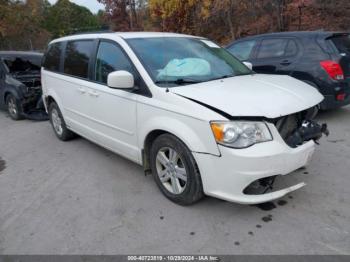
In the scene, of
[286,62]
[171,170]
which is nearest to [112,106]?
[171,170]

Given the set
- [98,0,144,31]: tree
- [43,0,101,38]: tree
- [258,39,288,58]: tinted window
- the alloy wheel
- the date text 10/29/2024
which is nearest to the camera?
the date text 10/29/2024

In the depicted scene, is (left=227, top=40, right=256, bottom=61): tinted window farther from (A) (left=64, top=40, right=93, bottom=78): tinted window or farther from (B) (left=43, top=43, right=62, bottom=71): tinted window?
(B) (left=43, top=43, right=62, bottom=71): tinted window

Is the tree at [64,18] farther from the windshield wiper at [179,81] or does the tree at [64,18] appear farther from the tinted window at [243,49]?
the windshield wiper at [179,81]

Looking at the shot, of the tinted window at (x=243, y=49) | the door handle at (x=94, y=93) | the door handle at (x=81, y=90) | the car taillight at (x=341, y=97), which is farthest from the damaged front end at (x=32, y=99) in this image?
the car taillight at (x=341, y=97)

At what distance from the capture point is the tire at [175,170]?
2.95m

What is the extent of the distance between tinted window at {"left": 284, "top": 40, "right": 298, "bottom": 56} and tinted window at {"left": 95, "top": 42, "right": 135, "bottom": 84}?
3613mm

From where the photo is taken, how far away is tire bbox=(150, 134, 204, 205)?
9.69 feet

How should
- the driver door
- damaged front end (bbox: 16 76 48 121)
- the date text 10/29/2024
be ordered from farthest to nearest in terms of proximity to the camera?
damaged front end (bbox: 16 76 48 121), the driver door, the date text 10/29/2024

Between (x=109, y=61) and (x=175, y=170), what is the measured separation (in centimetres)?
169

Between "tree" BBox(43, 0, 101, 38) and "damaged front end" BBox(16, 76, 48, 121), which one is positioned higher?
"tree" BBox(43, 0, 101, 38)

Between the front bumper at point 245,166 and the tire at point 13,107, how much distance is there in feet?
19.0

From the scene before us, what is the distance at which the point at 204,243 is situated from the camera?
8.80ft

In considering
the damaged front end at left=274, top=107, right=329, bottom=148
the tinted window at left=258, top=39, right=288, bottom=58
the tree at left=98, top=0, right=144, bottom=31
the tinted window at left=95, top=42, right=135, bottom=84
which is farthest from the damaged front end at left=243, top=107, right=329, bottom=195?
the tree at left=98, top=0, right=144, bottom=31

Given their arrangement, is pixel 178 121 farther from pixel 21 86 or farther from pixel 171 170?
pixel 21 86
